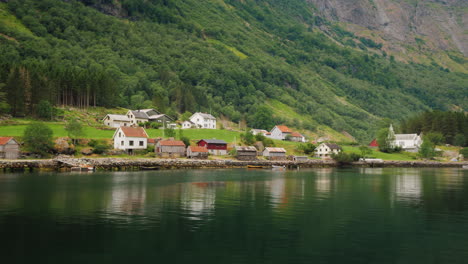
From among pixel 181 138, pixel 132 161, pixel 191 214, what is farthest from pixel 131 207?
pixel 181 138

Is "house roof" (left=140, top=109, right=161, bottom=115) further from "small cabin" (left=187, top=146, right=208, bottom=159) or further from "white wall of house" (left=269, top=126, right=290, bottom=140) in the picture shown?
"white wall of house" (left=269, top=126, right=290, bottom=140)

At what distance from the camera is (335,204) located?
4931cm

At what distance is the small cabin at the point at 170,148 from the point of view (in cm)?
11775

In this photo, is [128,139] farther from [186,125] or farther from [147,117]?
[186,125]

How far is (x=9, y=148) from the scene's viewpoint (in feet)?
309

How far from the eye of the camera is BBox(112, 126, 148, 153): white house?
114 metres

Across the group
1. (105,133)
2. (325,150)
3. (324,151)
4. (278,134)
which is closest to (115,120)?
(105,133)

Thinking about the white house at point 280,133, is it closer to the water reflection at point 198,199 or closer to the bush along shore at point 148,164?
the bush along shore at point 148,164

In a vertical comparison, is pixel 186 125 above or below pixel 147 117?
below

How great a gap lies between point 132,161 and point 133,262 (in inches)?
3183

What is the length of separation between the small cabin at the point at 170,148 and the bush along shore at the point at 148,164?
651cm

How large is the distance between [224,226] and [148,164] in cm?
7399

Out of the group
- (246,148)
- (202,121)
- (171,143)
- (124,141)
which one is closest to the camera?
(124,141)

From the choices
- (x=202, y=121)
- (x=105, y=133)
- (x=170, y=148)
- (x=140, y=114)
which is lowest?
(x=170, y=148)
